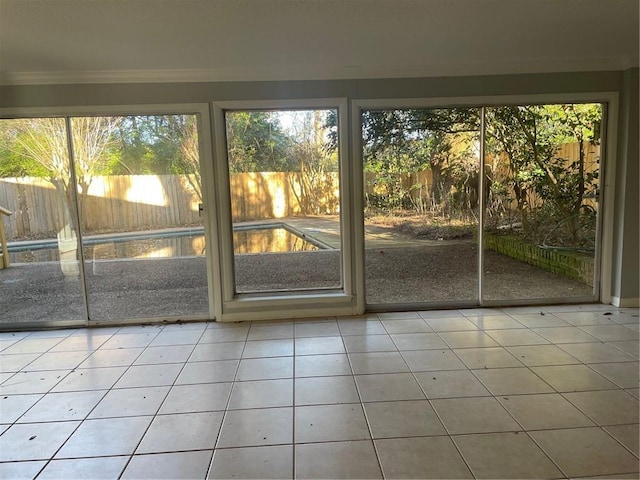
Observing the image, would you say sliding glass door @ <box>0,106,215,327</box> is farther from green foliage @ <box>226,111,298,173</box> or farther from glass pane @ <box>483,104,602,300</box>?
glass pane @ <box>483,104,602,300</box>

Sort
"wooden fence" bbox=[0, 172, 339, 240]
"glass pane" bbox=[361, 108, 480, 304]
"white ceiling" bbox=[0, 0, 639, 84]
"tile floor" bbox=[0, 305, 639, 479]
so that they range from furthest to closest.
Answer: "glass pane" bbox=[361, 108, 480, 304] < "wooden fence" bbox=[0, 172, 339, 240] < "white ceiling" bbox=[0, 0, 639, 84] < "tile floor" bbox=[0, 305, 639, 479]

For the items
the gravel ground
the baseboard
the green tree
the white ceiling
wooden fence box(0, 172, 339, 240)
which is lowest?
the baseboard

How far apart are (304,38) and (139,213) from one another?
211 centimetres

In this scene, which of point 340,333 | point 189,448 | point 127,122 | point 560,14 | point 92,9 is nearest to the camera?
point 189,448

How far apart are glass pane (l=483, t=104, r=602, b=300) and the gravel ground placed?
23mm

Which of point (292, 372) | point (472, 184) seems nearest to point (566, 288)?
point (472, 184)

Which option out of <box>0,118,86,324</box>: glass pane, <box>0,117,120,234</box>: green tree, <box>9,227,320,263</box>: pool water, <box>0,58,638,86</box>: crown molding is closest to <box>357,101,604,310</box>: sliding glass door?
<box>0,58,638,86</box>: crown molding

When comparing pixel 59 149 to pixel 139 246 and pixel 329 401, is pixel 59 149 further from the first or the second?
pixel 329 401

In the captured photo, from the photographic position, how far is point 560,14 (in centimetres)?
250

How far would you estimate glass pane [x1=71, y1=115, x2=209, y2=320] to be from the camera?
142 inches

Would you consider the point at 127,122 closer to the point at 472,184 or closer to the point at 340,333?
the point at 340,333

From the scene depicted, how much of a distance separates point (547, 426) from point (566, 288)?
2.48 meters

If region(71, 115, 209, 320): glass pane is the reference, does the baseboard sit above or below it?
below

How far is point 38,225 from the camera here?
3.66m
